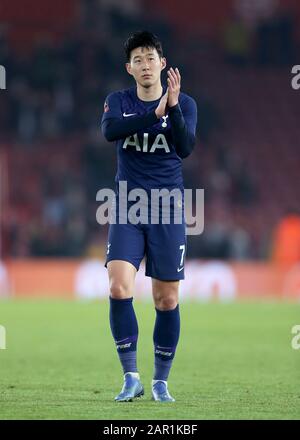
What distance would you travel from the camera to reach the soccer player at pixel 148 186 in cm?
666

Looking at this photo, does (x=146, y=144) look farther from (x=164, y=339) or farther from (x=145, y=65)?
(x=164, y=339)

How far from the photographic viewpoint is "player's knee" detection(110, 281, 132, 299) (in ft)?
21.8

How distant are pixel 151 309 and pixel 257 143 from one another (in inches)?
449

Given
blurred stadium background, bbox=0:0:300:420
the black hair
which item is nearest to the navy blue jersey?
the black hair

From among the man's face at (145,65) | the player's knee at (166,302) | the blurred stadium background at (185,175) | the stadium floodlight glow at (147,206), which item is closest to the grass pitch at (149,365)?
the blurred stadium background at (185,175)

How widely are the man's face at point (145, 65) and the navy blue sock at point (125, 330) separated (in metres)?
1.29

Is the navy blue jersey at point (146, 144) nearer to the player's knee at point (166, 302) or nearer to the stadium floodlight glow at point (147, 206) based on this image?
the stadium floodlight glow at point (147, 206)

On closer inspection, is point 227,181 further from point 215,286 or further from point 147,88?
point 147,88

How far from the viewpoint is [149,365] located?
9.39 m

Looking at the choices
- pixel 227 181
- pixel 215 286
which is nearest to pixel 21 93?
pixel 227 181

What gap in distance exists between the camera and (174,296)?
6844 millimetres

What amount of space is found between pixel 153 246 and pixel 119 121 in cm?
76

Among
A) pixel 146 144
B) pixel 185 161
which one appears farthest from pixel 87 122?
pixel 146 144

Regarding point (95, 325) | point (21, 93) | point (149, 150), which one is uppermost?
point (21, 93)
